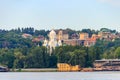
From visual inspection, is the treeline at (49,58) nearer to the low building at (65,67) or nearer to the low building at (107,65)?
the low building at (65,67)

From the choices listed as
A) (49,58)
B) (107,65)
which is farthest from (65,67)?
(107,65)

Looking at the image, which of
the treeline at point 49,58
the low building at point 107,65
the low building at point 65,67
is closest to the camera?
the low building at point 65,67

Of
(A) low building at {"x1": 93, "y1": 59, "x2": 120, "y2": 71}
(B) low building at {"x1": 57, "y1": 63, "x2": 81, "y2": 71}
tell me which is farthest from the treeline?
(A) low building at {"x1": 93, "y1": 59, "x2": 120, "y2": 71}

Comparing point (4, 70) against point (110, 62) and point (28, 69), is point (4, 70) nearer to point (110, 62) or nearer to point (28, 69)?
point (28, 69)

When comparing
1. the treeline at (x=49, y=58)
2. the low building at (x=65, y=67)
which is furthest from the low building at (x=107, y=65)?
the low building at (x=65, y=67)

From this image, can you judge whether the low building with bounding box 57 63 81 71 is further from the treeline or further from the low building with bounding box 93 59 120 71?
the low building with bounding box 93 59 120 71

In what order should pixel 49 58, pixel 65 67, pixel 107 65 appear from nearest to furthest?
pixel 107 65
pixel 65 67
pixel 49 58

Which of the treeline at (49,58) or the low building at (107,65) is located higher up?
the treeline at (49,58)

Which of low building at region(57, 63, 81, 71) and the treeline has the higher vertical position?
the treeline

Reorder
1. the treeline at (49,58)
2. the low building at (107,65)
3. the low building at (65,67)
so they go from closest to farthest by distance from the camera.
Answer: the low building at (65,67) → the low building at (107,65) → the treeline at (49,58)

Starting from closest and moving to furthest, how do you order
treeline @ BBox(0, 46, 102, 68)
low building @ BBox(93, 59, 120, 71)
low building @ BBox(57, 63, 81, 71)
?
low building @ BBox(57, 63, 81, 71) < low building @ BBox(93, 59, 120, 71) < treeline @ BBox(0, 46, 102, 68)

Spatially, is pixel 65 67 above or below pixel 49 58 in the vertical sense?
below

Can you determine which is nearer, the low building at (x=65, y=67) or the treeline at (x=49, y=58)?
the low building at (x=65, y=67)

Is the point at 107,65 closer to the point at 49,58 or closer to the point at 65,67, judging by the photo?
the point at 65,67
